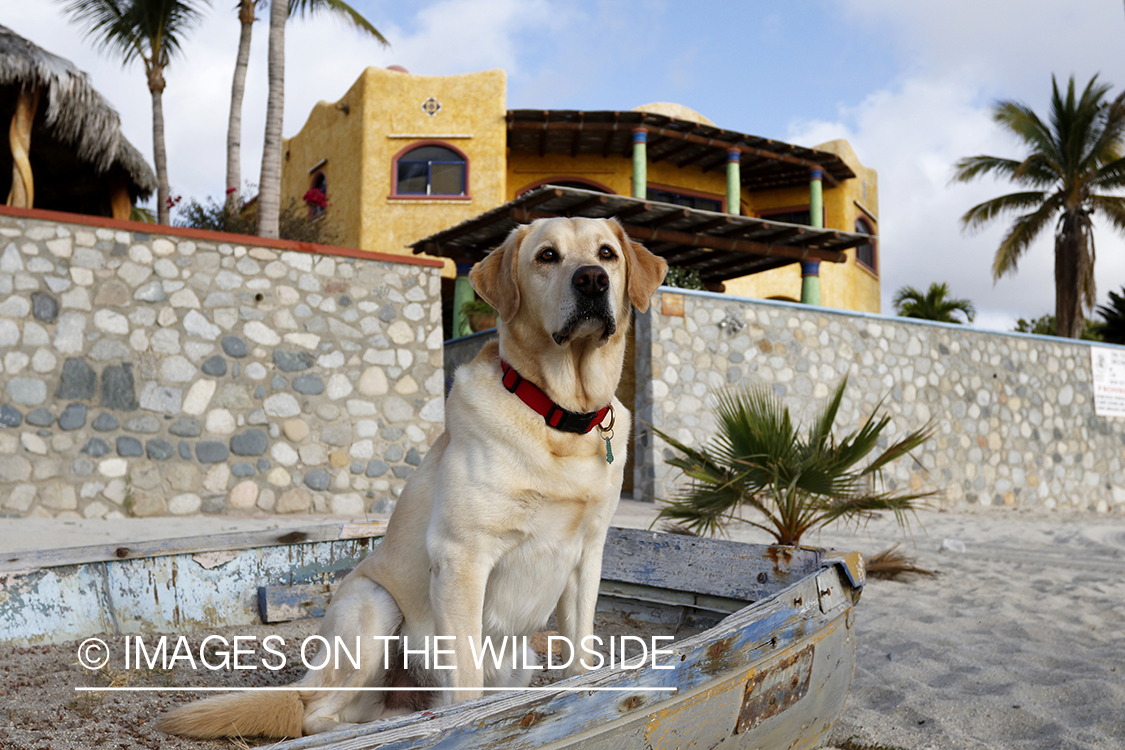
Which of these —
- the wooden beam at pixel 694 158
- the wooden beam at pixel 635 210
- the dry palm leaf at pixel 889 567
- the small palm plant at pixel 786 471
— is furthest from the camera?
the wooden beam at pixel 694 158

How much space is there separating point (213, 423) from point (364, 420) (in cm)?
139

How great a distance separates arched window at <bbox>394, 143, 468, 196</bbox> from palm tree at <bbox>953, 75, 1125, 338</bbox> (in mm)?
15481

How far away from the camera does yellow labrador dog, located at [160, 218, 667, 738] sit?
192 cm

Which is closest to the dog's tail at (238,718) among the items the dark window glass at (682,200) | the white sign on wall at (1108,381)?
the white sign on wall at (1108,381)

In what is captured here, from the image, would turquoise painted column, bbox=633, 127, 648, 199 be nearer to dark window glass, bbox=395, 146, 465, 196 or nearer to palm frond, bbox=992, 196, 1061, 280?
dark window glass, bbox=395, 146, 465, 196

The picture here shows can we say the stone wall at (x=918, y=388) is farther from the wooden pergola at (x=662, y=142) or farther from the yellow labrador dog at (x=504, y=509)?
the wooden pergola at (x=662, y=142)

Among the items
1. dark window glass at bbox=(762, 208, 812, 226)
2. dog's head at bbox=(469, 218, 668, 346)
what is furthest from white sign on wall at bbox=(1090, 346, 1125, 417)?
dog's head at bbox=(469, 218, 668, 346)

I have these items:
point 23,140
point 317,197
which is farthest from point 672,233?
point 23,140

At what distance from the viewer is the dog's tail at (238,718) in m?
1.84

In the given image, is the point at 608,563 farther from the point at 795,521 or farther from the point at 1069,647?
the point at 1069,647

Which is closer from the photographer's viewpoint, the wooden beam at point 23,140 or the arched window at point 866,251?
the wooden beam at point 23,140

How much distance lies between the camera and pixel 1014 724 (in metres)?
2.70

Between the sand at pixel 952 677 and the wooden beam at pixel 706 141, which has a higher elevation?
the wooden beam at pixel 706 141
